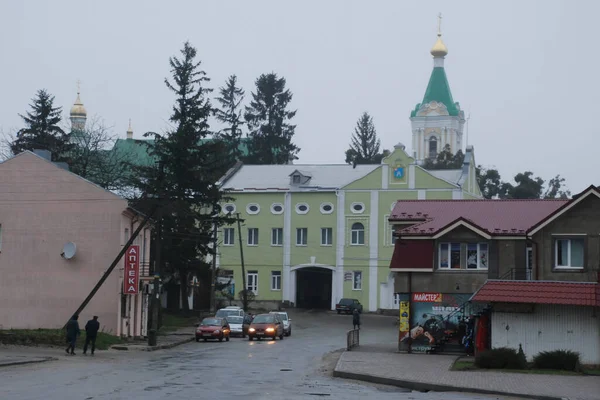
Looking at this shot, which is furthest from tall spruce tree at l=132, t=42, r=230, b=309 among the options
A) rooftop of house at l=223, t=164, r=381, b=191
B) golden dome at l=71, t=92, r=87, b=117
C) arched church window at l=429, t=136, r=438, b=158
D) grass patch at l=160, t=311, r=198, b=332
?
arched church window at l=429, t=136, r=438, b=158

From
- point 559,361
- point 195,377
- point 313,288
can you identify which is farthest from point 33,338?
point 313,288

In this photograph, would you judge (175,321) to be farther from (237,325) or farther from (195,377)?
(195,377)

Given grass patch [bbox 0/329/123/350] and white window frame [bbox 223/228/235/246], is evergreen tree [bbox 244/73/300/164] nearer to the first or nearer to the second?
white window frame [bbox 223/228/235/246]

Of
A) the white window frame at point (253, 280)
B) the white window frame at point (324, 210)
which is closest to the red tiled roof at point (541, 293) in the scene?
the white window frame at point (324, 210)

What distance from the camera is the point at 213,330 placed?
52.3 meters

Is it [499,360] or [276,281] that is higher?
[276,281]

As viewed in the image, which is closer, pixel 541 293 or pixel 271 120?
pixel 541 293

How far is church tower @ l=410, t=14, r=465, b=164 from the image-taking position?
130 m

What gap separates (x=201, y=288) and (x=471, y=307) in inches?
1658

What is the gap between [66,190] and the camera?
48875 mm

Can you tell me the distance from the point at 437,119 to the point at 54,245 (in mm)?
88485

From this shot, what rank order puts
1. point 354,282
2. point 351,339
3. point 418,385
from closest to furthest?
point 418,385 → point 351,339 → point 354,282

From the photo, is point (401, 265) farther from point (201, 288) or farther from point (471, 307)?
point (201, 288)

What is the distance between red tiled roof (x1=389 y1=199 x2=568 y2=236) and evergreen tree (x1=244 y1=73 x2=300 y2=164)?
7027 centimetres
